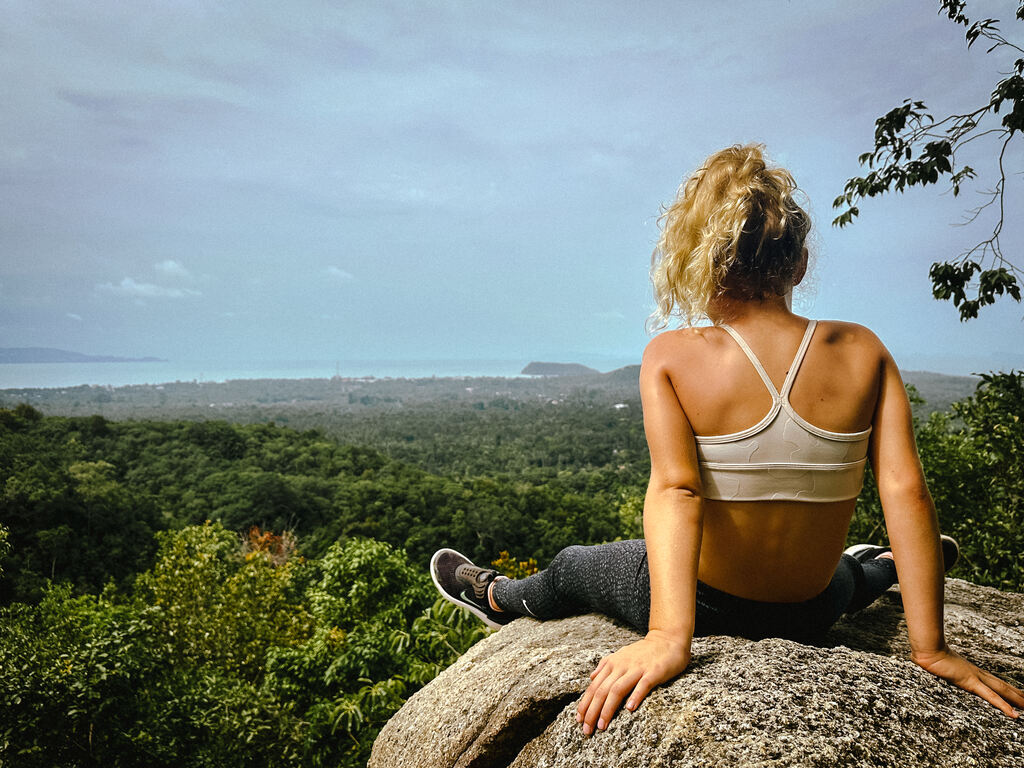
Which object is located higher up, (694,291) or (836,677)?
(694,291)

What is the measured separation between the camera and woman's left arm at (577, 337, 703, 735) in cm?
144

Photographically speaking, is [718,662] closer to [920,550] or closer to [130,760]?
[920,550]

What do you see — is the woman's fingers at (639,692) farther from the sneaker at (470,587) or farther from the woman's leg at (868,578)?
the sneaker at (470,587)

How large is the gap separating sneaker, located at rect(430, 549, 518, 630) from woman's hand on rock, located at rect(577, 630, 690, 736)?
173 centimetres

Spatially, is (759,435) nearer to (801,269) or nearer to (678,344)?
(678,344)

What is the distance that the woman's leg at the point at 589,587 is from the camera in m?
2.20

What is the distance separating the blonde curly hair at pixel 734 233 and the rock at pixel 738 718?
0.97 m

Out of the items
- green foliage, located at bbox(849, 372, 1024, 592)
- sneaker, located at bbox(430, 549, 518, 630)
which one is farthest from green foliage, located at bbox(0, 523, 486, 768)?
green foliage, located at bbox(849, 372, 1024, 592)

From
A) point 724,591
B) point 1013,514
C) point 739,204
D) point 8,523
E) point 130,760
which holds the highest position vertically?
point 739,204

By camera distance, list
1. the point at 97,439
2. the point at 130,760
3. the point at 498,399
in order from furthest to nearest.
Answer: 1. the point at 498,399
2. the point at 97,439
3. the point at 130,760

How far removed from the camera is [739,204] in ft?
5.45

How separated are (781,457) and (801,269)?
581 mm

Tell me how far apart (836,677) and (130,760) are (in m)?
8.35

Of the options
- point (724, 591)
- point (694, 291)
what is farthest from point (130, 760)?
point (694, 291)
